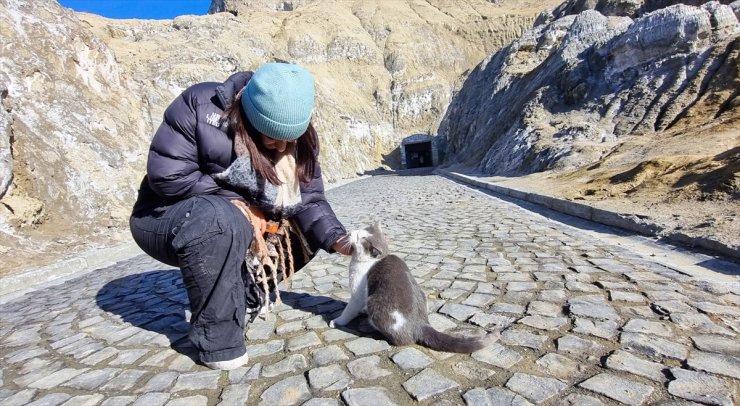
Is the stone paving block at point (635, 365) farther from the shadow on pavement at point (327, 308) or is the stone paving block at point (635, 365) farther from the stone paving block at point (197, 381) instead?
the stone paving block at point (197, 381)

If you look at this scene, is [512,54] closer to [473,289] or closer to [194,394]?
[473,289]

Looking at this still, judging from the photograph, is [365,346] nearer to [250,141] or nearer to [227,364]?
[227,364]

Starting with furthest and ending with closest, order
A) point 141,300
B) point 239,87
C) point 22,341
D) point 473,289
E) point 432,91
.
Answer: point 432,91, point 141,300, point 473,289, point 22,341, point 239,87

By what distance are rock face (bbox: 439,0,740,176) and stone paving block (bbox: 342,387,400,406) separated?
1306cm

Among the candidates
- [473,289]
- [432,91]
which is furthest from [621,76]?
[432,91]

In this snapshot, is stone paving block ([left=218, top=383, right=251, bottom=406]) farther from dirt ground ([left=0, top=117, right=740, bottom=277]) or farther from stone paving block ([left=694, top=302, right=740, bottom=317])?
dirt ground ([left=0, top=117, right=740, bottom=277])

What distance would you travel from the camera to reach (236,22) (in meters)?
45.7

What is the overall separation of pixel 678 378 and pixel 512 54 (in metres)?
32.1

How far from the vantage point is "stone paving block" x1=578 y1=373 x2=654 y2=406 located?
78.7 inches

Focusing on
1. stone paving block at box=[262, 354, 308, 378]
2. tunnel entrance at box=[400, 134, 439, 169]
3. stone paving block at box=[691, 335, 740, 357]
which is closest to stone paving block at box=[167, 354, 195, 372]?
stone paving block at box=[262, 354, 308, 378]

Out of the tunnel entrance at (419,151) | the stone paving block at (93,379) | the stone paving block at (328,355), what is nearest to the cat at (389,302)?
the stone paving block at (328,355)

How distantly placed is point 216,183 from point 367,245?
3.98ft

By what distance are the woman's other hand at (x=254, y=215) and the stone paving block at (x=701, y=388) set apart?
108 inches

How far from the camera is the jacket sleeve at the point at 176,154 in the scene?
2.62m
